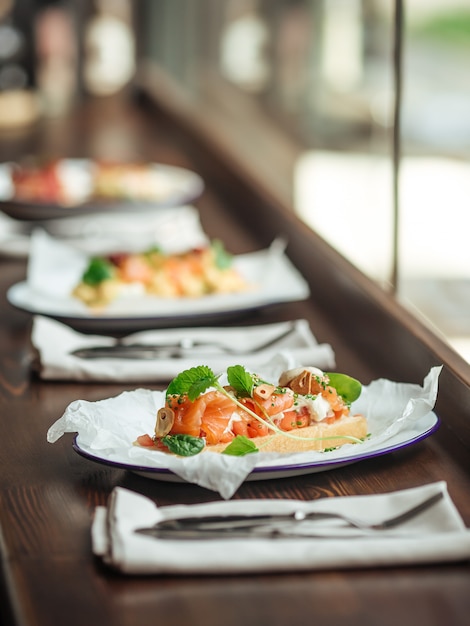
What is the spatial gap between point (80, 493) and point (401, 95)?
3.10 feet

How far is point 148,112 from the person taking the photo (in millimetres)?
4438

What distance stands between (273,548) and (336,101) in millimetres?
3833

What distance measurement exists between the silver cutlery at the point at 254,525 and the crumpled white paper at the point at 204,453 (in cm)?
4

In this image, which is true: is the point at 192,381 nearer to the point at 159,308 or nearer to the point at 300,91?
the point at 159,308

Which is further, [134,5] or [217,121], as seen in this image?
[134,5]

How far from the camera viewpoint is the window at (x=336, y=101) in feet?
13.3

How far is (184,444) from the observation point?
105cm

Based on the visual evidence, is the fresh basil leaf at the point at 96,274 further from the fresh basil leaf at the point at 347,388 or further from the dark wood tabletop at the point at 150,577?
the fresh basil leaf at the point at 347,388

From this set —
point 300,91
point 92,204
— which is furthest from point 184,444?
point 300,91

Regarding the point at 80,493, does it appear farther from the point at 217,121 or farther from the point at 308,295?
the point at 217,121

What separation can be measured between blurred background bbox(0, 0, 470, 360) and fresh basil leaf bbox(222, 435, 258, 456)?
6.31 feet

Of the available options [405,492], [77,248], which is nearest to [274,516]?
[405,492]

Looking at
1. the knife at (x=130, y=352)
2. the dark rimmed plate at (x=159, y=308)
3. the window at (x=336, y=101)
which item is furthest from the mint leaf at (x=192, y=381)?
the window at (x=336, y=101)

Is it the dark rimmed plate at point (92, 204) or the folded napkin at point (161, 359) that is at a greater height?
the folded napkin at point (161, 359)
